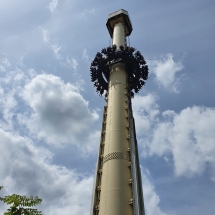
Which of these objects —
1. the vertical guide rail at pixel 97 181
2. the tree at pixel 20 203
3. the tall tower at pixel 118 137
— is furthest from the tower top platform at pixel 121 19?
the tree at pixel 20 203

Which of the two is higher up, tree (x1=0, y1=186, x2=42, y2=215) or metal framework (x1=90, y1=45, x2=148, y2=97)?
metal framework (x1=90, y1=45, x2=148, y2=97)

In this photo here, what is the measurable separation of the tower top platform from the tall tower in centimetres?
322

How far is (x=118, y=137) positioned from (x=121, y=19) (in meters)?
32.3

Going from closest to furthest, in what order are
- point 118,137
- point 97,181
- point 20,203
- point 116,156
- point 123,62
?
point 20,203 → point 116,156 → point 97,181 → point 118,137 → point 123,62

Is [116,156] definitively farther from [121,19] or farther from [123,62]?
[121,19]

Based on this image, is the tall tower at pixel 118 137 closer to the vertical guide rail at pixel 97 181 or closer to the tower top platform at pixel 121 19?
the vertical guide rail at pixel 97 181

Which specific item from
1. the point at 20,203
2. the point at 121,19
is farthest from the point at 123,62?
the point at 20,203

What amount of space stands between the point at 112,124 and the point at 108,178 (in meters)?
7.53

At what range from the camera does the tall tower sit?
23.4 m

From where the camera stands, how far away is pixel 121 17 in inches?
2035

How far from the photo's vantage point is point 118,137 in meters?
28.6

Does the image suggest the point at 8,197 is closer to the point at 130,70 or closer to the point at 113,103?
the point at 113,103

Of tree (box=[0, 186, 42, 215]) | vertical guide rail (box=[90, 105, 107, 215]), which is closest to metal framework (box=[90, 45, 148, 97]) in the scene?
vertical guide rail (box=[90, 105, 107, 215])

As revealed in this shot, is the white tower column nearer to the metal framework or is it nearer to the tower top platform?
the metal framework
